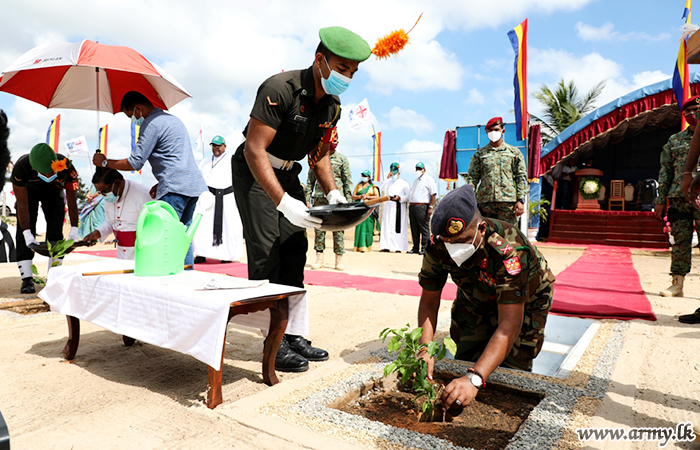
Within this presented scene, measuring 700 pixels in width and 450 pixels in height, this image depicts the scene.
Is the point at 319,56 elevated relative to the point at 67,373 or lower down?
elevated

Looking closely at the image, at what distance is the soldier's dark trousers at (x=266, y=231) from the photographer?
2645 millimetres

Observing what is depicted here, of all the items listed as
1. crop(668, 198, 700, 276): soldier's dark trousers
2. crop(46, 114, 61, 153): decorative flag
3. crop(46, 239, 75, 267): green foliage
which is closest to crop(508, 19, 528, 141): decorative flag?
crop(668, 198, 700, 276): soldier's dark trousers

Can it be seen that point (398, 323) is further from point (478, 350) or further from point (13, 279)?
point (13, 279)

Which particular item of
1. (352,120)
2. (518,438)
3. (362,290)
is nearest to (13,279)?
(362,290)

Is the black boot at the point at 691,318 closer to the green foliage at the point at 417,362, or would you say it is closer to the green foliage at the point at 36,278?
the green foliage at the point at 417,362

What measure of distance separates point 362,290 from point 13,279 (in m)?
4.70

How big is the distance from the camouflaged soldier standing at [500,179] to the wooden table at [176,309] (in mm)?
3614

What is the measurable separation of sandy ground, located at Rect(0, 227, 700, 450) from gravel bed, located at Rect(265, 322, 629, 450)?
11cm

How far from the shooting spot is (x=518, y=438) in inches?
65.7

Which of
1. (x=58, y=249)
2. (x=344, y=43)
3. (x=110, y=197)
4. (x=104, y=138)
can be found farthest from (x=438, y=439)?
(x=104, y=138)

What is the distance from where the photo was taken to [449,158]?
518 inches

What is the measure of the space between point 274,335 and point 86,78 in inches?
162

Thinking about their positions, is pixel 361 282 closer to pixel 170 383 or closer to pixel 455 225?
pixel 170 383
